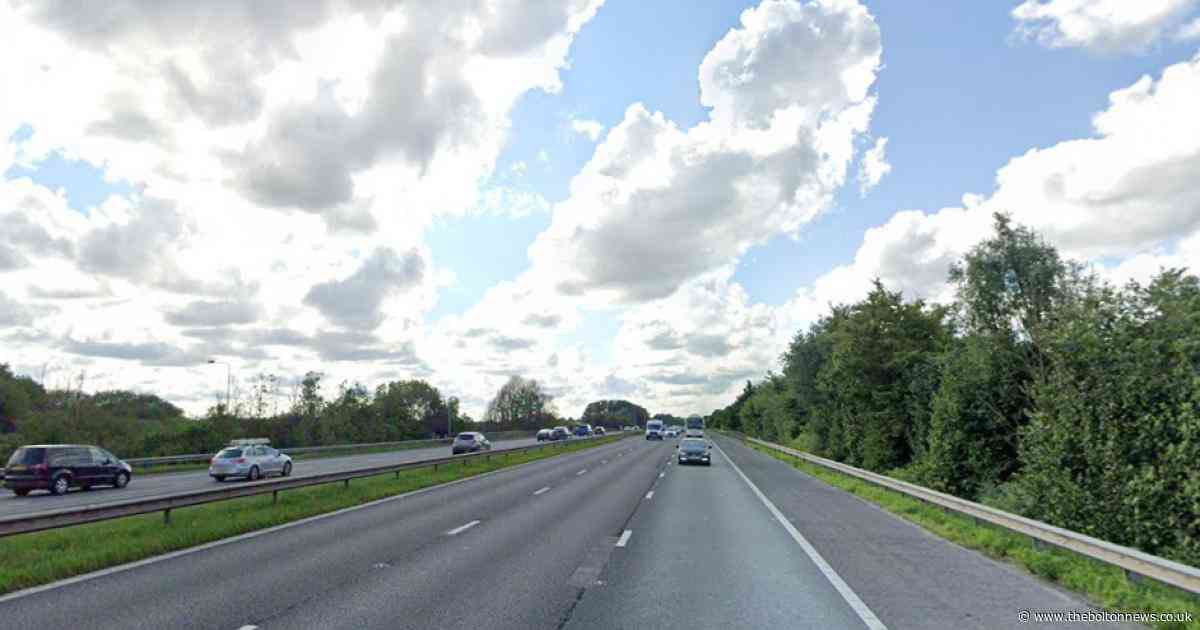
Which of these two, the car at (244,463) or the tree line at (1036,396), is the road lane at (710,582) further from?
the car at (244,463)

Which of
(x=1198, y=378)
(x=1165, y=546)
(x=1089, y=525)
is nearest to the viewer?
(x=1198, y=378)

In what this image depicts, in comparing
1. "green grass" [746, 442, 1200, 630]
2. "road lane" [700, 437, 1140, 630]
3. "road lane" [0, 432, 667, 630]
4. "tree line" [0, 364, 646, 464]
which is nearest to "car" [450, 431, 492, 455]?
"tree line" [0, 364, 646, 464]

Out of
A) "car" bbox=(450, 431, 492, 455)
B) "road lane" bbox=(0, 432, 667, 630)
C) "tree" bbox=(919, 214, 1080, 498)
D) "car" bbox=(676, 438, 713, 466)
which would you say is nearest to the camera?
"road lane" bbox=(0, 432, 667, 630)

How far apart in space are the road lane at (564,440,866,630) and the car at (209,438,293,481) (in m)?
21.0

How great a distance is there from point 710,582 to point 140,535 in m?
10.1

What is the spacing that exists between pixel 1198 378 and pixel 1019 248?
28.1m

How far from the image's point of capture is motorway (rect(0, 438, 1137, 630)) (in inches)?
304

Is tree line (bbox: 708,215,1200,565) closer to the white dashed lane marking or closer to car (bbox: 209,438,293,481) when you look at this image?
the white dashed lane marking

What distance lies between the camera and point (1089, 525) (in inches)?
484

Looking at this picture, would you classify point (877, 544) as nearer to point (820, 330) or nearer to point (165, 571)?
point (165, 571)

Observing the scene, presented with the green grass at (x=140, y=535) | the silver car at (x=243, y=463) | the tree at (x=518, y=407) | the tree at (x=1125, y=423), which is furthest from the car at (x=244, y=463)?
the tree at (x=518, y=407)

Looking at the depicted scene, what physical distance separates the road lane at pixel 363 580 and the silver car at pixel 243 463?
16907mm

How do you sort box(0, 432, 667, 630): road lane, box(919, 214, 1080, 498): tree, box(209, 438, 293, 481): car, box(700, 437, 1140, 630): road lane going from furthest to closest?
box(209, 438, 293, 481): car, box(919, 214, 1080, 498): tree, box(700, 437, 1140, 630): road lane, box(0, 432, 667, 630): road lane

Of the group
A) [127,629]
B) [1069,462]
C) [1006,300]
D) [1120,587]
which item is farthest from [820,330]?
[127,629]
